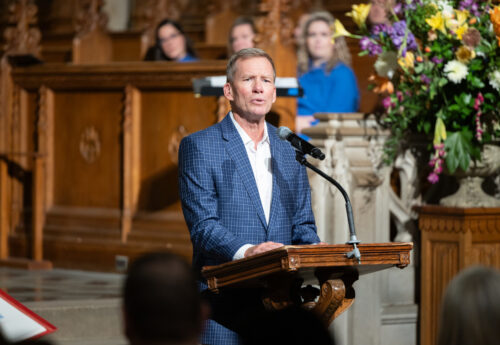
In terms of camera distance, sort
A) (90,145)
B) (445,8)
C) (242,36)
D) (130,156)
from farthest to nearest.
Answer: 1. (90,145)
2. (130,156)
3. (242,36)
4. (445,8)

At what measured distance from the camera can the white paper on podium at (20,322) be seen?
273 cm

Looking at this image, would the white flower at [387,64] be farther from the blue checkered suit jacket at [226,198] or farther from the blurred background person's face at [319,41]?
the blue checkered suit jacket at [226,198]

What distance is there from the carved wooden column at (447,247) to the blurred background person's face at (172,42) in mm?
2422

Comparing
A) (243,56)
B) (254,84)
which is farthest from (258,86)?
(243,56)

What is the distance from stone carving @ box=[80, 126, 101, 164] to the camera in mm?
7184

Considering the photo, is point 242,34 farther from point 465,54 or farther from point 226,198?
point 226,198

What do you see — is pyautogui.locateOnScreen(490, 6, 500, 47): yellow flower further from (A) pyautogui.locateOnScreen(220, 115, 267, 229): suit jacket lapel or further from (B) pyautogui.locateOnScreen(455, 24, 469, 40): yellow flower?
(A) pyautogui.locateOnScreen(220, 115, 267, 229): suit jacket lapel

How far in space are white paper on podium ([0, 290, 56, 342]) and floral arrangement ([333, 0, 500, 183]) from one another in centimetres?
293

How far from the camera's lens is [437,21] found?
500 cm

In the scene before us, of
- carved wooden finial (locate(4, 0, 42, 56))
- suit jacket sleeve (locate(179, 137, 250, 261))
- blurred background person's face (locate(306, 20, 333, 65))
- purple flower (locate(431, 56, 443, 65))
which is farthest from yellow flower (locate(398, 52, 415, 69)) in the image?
carved wooden finial (locate(4, 0, 42, 56))

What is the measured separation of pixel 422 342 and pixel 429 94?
4.64ft

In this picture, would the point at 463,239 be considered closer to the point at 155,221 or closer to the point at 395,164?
the point at 395,164

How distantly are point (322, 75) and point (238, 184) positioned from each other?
2.92m

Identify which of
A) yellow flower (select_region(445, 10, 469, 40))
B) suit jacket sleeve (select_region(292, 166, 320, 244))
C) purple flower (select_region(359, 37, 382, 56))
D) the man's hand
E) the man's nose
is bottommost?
the man's hand
